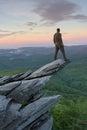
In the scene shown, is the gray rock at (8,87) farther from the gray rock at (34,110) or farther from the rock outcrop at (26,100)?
the gray rock at (34,110)

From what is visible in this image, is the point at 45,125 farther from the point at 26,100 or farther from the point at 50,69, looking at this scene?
the point at 50,69

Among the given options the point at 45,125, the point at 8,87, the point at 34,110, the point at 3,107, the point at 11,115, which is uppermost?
the point at 8,87

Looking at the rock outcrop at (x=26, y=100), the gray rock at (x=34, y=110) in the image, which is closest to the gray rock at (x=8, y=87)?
the rock outcrop at (x=26, y=100)

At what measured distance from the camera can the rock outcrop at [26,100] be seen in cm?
4158

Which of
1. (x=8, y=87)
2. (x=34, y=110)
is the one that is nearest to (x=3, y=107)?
(x=8, y=87)

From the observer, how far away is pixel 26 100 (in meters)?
47.0

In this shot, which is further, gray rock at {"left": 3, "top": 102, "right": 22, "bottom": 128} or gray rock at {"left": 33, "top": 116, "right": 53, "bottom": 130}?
gray rock at {"left": 33, "top": 116, "right": 53, "bottom": 130}

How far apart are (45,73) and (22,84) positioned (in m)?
4.15

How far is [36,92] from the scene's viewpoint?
1869 inches

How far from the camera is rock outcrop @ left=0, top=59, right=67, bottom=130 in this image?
41584 millimetres

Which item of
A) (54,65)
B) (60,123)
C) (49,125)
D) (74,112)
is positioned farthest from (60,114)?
(54,65)

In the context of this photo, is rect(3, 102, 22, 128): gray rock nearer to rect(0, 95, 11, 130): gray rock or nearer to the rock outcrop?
the rock outcrop

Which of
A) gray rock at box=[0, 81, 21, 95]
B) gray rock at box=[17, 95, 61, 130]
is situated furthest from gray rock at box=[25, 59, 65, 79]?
gray rock at box=[17, 95, 61, 130]

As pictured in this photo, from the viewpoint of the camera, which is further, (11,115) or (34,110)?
(34,110)
